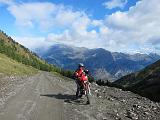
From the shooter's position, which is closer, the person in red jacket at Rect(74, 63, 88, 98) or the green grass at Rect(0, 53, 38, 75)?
the person in red jacket at Rect(74, 63, 88, 98)

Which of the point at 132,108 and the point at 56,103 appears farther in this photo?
the point at 56,103

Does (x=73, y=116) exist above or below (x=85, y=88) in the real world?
below

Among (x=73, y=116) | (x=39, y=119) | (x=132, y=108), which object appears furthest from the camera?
(x=132, y=108)

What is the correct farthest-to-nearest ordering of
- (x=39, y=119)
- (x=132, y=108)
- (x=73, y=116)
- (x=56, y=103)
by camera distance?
(x=56, y=103) < (x=132, y=108) < (x=73, y=116) < (x=39, y=119)

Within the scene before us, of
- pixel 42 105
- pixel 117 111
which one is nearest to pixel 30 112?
pixel 42 105

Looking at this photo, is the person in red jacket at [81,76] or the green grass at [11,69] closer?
the person in red jacket at [81,76]

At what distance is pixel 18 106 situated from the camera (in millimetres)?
22812

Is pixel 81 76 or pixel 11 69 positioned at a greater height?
pixel 11 69

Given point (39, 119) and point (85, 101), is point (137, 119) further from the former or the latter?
point (85, 101)

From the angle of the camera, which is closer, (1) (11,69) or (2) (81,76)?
(2) (81,76)

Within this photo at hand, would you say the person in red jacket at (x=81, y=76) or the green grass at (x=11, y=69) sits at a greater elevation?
the green grass at (x=11, y=69)

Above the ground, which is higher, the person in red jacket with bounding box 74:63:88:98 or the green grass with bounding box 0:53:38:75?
the green grass with bounding box 0:53:38:75

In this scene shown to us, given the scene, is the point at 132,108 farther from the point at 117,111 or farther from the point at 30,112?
the point at 30,112

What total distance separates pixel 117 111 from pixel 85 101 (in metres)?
4.71
